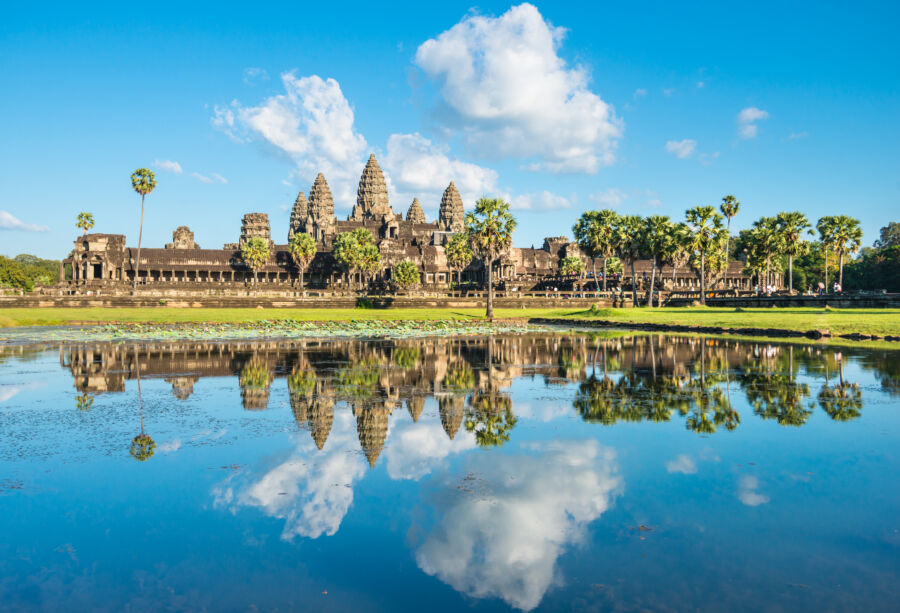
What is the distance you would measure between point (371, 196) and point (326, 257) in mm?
40486

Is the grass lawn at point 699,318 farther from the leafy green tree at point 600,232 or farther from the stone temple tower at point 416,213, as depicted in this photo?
the stone temple tower at point 416,213

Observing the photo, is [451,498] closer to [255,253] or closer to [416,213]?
[255,253]

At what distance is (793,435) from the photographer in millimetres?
10867

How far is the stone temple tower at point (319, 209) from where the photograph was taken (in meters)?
160

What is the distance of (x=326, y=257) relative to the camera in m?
131

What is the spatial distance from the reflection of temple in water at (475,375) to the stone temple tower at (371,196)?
136174mm

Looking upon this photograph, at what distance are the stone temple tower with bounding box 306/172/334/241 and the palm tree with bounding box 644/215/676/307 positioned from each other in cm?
9451

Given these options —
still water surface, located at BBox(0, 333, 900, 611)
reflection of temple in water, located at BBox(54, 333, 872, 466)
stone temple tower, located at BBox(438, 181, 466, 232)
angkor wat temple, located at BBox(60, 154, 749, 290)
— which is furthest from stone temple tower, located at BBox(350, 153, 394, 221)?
still water surface, located at BBox(0, 333, 900, 611)

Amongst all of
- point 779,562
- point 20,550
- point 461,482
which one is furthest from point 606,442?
point 20,550

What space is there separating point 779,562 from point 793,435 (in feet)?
18.5

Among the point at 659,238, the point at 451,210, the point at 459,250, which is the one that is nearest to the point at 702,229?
the point at 659,238

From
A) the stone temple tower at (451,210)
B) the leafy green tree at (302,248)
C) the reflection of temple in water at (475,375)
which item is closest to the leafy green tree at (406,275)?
the leafy green tree at (302,248)

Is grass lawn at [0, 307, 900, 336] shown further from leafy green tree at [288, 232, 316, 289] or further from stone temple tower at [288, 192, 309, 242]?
stone temple tower at [288, 192, 309, 242]

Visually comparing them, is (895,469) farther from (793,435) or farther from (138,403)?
(138,403)
